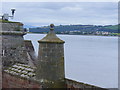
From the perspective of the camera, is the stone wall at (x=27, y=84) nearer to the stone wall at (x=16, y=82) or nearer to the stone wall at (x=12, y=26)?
the stone wall at (x=16, y=82)

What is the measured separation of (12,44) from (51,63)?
3450 millimetres

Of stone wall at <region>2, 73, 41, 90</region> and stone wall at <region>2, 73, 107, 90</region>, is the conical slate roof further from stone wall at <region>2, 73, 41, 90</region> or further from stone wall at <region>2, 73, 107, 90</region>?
stone wall at <region>2, 73, 41, 90</region>

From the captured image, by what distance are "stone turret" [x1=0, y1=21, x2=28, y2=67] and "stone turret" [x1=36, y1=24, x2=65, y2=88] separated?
2757mm

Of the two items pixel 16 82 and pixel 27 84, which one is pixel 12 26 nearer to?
pixel 16 82

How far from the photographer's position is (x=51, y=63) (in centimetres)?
604

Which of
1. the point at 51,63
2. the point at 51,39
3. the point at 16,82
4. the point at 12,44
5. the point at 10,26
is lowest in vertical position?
the point at 16,82

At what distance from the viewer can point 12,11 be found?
11000 mm

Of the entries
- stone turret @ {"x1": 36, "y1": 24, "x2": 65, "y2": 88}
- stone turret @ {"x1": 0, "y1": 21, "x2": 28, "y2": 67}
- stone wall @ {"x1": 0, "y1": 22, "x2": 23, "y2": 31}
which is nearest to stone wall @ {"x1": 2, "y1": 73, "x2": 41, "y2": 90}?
stone turret @ {"x1": 36, "y1": 24, "x2": 65, "y2": 88}

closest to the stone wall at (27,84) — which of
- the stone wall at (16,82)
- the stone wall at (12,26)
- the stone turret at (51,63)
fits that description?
the stone wall at (16,82)

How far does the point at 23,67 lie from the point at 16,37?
1.92m

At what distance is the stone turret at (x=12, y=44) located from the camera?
863 cm

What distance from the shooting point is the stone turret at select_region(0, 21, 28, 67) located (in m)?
8.63

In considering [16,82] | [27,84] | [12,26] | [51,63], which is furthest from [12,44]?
[51,63]

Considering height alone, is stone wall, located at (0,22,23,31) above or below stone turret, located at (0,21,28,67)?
above
